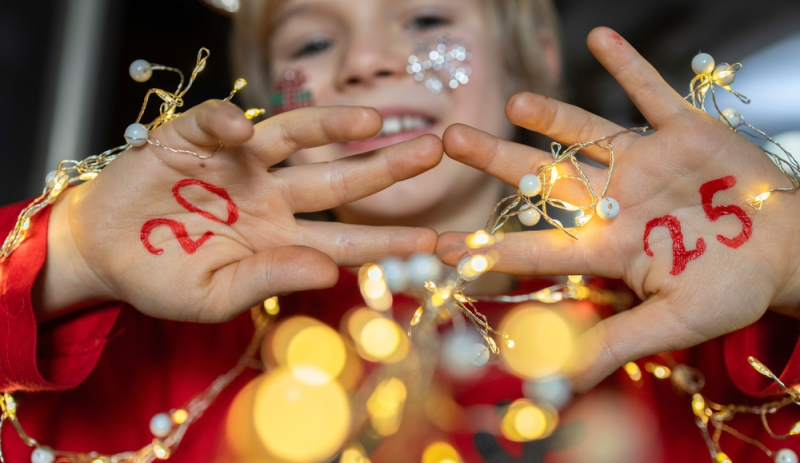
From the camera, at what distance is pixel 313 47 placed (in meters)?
0.97

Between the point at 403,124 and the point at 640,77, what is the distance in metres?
0.42

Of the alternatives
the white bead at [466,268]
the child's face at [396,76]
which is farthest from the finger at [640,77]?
the child's face at [396,76]

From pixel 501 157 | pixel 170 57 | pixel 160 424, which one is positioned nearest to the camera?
pixel 501 157

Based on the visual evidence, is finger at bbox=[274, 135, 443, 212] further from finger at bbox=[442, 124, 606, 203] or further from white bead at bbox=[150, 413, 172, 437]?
white bead at bbox=[150, 413, 172, 437]

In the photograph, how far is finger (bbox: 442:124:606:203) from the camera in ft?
1.92

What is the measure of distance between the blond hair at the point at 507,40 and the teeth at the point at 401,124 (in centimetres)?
22

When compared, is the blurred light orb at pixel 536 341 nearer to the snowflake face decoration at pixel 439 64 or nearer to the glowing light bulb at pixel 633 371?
the glowing light bulb at pixel 633 371

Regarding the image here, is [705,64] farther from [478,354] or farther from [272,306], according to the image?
[272,306]

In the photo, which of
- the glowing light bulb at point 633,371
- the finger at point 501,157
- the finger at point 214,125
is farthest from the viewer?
the glowing light bulb at point 633,371

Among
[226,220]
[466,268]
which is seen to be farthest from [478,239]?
[226,220]

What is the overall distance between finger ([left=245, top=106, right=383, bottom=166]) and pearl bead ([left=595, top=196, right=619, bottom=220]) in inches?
9.2

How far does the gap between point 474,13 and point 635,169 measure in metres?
0.51

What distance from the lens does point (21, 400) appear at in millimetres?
711

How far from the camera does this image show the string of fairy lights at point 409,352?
1.94 ft
